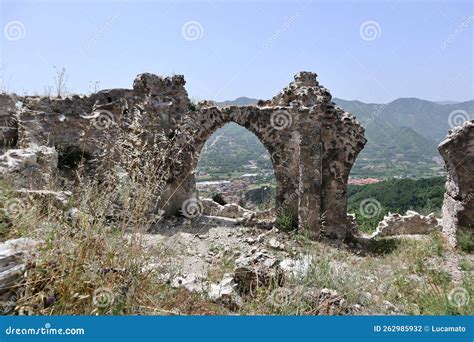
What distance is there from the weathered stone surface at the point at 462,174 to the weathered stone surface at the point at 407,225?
239 centimetres

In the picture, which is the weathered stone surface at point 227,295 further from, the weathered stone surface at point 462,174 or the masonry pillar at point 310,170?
the weathered stone surface at point 462,174

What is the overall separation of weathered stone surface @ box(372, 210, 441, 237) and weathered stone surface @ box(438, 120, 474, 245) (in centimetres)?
239

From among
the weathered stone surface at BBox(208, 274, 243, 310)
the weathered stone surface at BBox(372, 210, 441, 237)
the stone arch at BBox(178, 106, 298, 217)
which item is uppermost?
the stone arch at BBox(178, 106, 298, 217)

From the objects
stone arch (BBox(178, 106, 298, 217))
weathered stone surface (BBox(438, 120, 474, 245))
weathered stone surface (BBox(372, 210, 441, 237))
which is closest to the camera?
weathered stone surface (BBox(438, 120, 474, 245))

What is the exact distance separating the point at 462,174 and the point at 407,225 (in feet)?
10.4

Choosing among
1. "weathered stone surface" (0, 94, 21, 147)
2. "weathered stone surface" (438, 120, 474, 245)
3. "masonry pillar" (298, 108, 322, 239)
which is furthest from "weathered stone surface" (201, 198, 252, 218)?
"weathered stone surface" (438, 120, 474, 245)

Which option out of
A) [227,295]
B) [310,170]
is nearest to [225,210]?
[310,170]

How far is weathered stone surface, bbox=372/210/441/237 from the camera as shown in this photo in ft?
40.4

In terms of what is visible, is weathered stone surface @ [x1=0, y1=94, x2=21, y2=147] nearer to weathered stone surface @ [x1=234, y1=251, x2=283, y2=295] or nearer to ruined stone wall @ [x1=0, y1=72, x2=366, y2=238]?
ruined stone wall @ [x1=0, y1=72, x2=366, y2=238]

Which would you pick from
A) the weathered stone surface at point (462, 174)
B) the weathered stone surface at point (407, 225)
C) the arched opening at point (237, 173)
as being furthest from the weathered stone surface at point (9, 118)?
the weathered stone surface at point (462, 174)

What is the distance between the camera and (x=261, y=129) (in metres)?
11.6

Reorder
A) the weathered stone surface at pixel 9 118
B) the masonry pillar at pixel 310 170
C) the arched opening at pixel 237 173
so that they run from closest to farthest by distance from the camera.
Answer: the masonry pillar at pixel 310 170, the weathered stone surface at pixel 9 118, the arched opening at pixel 237 173

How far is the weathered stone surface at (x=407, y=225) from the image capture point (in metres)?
12.3

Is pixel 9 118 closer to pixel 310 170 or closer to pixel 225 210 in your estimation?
pixel 225 210
